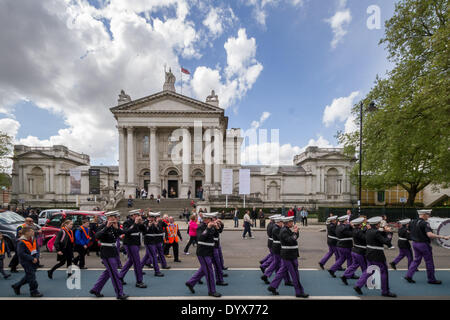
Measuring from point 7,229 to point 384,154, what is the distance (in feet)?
72.2

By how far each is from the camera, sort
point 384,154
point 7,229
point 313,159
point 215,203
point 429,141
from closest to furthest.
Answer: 1. point 7,229
2. point 429,141
3. point 384,154
4. point 215,203
5. point 313,159

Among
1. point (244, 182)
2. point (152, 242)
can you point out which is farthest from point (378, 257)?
point (244, 182)

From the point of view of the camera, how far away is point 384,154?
18.4 metres

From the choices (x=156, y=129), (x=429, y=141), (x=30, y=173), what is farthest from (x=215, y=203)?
(x=30, y=173)

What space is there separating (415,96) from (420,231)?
390 inches

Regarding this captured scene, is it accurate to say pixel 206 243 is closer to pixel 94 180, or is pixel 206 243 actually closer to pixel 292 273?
pixel 292 273

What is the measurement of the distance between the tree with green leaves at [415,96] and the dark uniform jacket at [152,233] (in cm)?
1403

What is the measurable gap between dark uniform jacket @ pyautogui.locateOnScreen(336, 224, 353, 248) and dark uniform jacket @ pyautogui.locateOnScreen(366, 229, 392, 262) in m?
1.34

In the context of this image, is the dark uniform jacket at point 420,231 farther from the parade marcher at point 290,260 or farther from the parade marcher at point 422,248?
the parade marcher at point 290,260

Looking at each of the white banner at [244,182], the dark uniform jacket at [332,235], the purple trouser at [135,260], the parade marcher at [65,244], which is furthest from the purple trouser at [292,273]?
the white banner at [244,182]

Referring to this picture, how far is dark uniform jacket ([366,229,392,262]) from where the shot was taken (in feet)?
21.7

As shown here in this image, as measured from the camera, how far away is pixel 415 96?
1446 centimetres

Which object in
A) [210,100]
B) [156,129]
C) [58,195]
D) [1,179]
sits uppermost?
[210,100]
